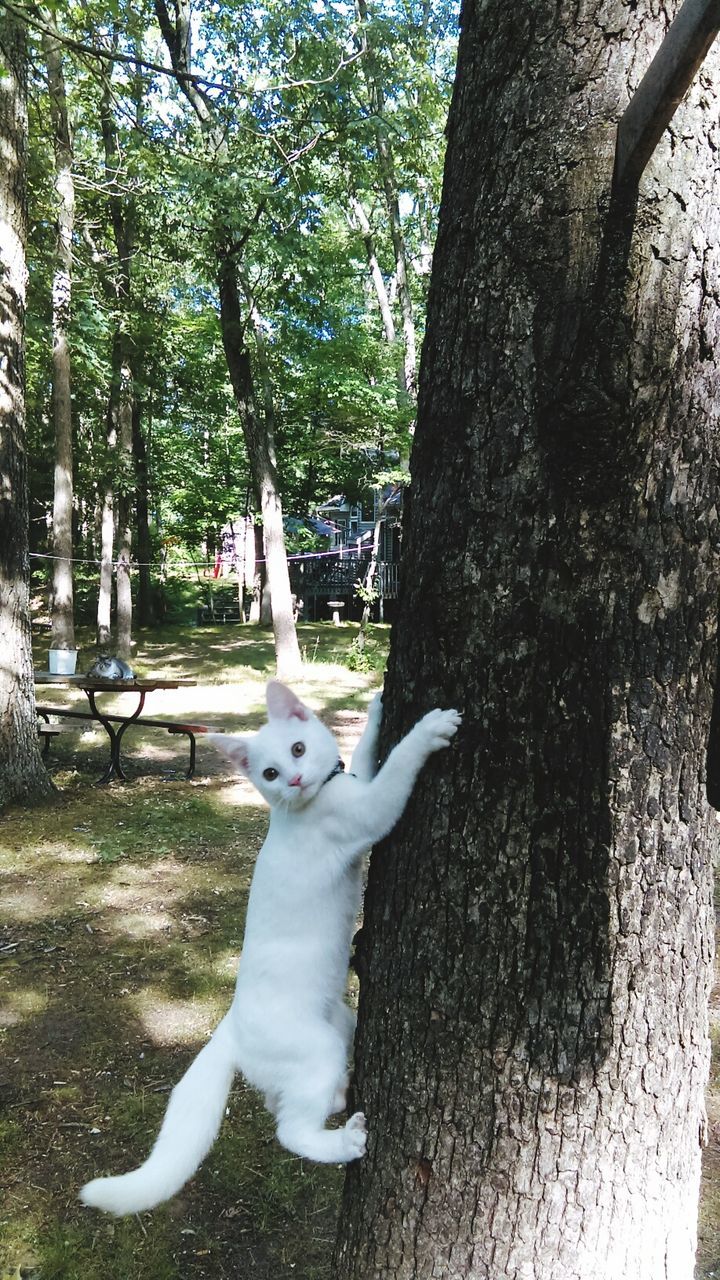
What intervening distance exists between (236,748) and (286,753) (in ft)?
0.72

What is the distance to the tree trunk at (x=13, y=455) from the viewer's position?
625 centimetres

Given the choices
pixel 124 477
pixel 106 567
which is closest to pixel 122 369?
pixel 124 477

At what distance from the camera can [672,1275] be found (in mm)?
1527

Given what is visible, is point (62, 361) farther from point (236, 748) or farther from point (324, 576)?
point (324, 576)

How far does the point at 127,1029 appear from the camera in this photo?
3.73 meters

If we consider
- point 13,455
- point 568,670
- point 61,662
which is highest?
point 13,455

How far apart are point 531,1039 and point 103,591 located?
14.2 metres

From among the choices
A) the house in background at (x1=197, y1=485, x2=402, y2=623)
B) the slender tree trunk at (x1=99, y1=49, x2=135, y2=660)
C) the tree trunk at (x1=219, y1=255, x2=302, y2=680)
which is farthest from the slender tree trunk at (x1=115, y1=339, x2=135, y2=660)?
the house in background at (x1=197, y1=485, x2=402, y2=623)

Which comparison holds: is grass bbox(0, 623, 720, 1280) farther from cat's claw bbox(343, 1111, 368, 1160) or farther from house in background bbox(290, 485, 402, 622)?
house in background bbox(290, 485, 402, 622)

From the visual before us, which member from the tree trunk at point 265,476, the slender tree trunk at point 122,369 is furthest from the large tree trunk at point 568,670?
the slender tree trunk at point 122,369

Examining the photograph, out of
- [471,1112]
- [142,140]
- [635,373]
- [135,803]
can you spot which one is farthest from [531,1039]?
[142,140]

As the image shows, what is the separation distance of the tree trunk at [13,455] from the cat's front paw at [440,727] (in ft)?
17.8

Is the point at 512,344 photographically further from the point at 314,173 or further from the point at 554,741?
the point at 314,173

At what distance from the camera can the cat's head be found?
211 cm
